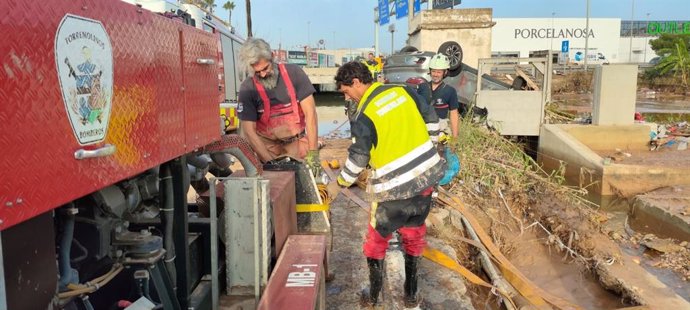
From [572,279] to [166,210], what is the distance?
194 inches

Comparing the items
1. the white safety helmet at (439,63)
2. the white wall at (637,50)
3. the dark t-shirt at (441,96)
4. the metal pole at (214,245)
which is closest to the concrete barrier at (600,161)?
the dark t-shirt at (441,96)

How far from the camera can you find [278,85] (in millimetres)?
4551

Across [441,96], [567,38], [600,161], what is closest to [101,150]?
[441,96]

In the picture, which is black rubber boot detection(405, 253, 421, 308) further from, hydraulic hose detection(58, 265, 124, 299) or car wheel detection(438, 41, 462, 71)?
car wheel detection(438, 41, 462, 71)

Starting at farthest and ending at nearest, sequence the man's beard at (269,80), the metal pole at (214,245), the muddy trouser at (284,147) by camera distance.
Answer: the muddy trouser at (284,147) < the man's beard at (269,80) < the metal pole at (214,245)

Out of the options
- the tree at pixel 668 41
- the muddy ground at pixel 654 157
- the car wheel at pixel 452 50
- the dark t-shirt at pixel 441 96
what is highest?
the tree at pixel 668 41

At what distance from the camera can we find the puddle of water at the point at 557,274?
548 cm

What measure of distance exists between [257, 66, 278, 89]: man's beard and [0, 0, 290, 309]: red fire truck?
5.24 feet

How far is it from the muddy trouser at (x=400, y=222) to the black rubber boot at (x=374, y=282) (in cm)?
4

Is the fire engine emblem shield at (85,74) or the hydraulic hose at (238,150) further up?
the fire engine emblem shield at (85,74)

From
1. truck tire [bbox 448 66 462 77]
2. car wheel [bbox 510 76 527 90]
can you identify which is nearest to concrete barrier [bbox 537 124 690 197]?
car wheel [bbox 510 76 527 90]

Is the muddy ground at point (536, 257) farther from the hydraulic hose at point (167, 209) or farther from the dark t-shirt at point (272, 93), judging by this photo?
the hydraulic hose at point (167, 209)

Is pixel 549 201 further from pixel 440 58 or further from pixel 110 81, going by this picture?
pixel 110 81

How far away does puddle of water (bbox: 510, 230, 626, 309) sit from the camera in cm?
548
